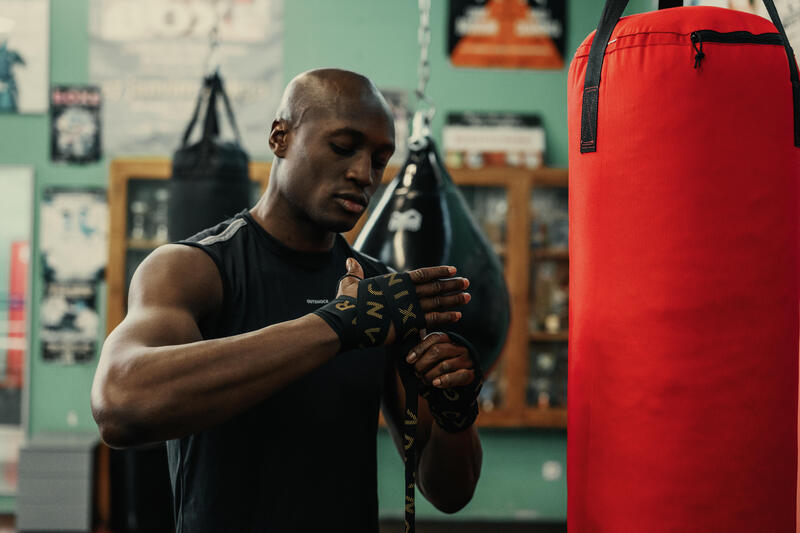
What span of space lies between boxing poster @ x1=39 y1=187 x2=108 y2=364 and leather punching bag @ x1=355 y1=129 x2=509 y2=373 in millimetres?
3196

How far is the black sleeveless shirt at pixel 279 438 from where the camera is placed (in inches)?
52.2

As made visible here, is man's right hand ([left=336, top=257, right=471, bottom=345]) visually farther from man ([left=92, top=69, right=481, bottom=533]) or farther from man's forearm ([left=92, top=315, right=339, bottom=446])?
man's forearm ([left=92, top=315, right=339, bottom=446])

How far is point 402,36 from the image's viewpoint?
4754mm

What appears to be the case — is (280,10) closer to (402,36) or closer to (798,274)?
(402,36)

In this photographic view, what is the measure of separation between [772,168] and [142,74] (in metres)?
4.30

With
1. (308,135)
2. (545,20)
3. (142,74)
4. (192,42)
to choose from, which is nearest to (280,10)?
(192,42)

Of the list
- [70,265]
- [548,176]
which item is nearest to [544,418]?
[548,176]

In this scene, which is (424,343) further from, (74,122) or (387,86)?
(74,122)

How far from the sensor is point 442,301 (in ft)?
3.93

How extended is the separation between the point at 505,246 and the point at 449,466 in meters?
3.10

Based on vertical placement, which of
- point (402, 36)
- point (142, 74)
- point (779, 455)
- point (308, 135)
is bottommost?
point (779, 455)

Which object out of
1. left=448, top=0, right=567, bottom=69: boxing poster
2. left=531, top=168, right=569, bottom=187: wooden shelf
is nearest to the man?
left=531, top=168, right=569, bottom=187: wooden shelf

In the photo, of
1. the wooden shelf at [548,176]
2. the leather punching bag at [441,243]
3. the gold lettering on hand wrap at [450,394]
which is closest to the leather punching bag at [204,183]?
the leather punching bag at [441,243]

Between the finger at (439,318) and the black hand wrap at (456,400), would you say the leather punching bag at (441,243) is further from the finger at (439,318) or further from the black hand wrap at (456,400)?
the finger at (439,318)
